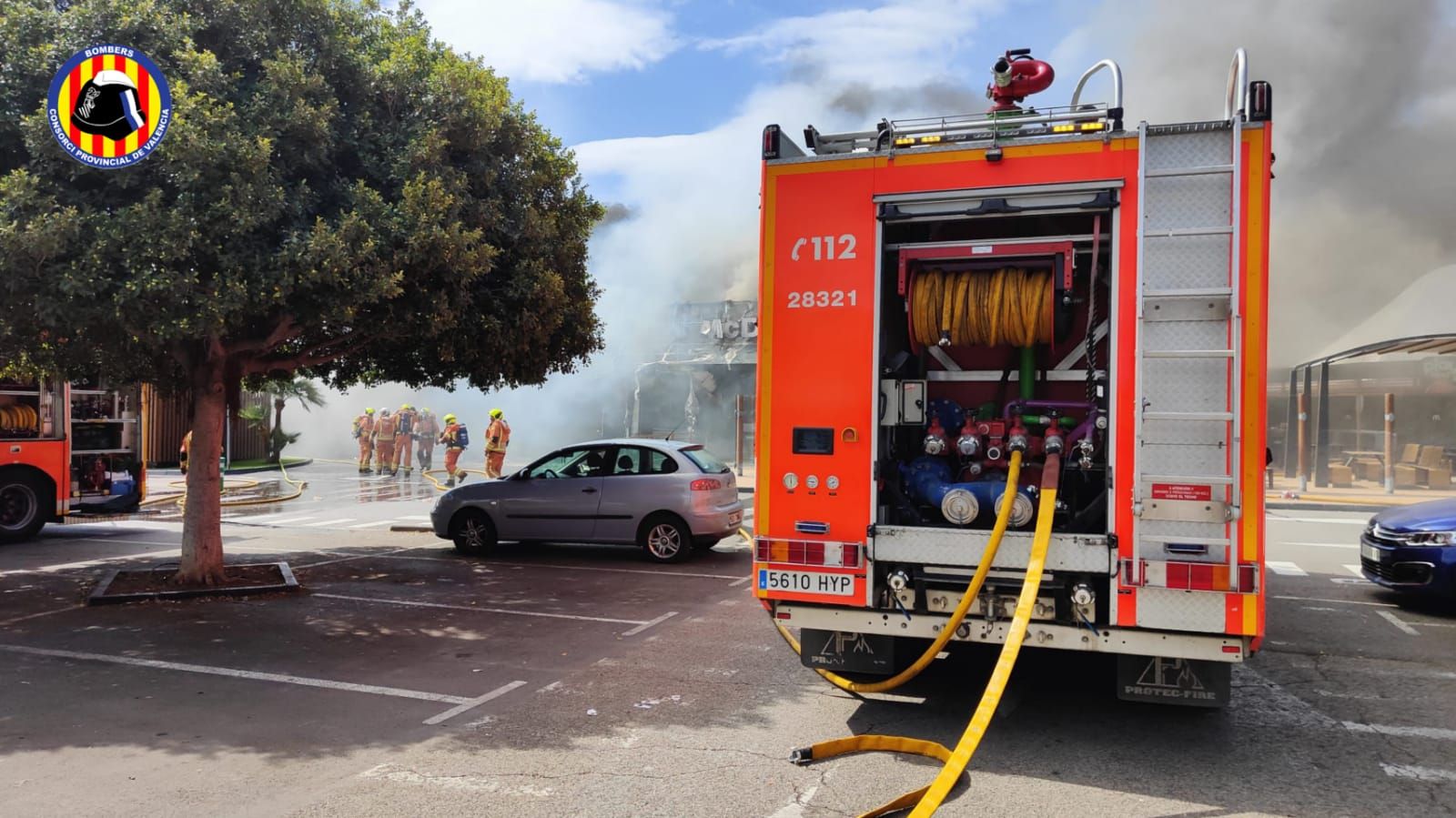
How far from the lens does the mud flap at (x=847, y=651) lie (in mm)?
5191

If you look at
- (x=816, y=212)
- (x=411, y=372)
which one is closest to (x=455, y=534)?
(x=411, y=372)

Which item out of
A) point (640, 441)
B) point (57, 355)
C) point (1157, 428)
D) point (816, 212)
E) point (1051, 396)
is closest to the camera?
point (1157, 428)

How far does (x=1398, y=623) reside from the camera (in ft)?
26.4

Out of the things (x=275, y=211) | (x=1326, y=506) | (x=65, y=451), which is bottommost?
(x=1326, y=506)

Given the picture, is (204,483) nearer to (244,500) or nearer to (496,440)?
(496,440)

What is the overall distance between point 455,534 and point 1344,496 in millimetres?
16161

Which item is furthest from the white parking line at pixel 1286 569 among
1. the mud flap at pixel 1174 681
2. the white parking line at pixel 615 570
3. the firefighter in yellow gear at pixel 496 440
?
the firefighter in yellow gear at pixel 496 440

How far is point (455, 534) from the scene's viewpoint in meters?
11.7

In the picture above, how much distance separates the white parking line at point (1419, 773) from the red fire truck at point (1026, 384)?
826 mm

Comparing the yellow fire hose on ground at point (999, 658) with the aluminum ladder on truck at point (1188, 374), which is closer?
the yellow fire hose on ground at point (999, 658)

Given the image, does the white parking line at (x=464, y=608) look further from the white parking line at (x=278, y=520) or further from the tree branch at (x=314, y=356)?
the white parking line at (x=278, y=520)

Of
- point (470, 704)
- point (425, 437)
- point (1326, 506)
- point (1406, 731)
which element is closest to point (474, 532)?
point (470, 704)

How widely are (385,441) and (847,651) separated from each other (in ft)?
69.5

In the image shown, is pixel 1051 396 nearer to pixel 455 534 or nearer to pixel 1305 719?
pixel 1305 719
